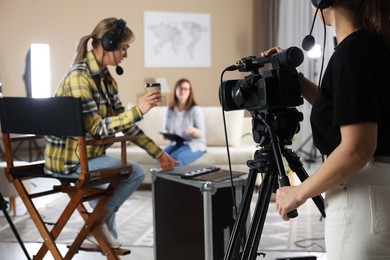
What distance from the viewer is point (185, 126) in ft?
16.9

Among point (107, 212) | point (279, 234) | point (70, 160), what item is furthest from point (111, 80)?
point (279, 234)

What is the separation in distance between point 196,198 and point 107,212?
0.55m

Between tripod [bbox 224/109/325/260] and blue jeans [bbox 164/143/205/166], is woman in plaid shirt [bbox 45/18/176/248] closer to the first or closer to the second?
tripod [bbox 224/109/325/260]

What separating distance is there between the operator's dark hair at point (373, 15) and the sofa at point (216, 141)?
12.3 feet

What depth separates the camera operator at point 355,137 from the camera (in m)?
1.13

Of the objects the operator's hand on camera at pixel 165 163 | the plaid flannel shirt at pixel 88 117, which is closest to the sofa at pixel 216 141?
the operator's hand on camera at pixel 165 163

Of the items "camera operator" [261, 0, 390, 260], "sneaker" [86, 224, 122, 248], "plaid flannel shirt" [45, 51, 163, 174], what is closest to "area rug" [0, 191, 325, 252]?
"sneaker" [86, 224, 122, 248]

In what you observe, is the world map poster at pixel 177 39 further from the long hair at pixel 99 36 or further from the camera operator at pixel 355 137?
the camera operator at pixel 355 137

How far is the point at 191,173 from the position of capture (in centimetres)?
251

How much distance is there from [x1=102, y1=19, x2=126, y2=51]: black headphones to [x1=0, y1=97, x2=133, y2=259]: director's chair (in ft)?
1.56

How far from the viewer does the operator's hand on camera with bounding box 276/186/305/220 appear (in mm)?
1243

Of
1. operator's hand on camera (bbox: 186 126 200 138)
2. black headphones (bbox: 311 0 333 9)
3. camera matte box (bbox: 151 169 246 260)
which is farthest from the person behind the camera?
operator's hand on camera (bbox: 186 126 200 138)

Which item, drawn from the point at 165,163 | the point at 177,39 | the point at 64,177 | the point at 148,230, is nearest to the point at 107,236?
the point at 64,177

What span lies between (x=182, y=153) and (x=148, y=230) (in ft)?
4.57
